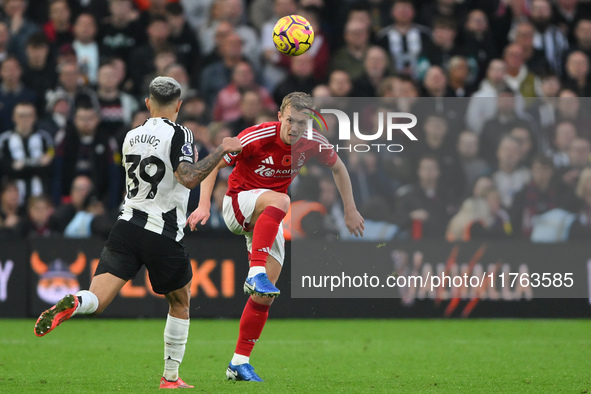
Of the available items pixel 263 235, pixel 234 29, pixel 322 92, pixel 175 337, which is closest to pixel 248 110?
pixel 322 92

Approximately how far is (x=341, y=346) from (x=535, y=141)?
15.7 feet

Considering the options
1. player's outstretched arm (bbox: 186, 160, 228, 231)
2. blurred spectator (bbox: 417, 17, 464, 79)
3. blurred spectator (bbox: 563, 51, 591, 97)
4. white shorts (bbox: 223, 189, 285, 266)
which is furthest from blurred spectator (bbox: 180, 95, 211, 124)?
player's outstretched arm (bbox: 186, 160, 228, 231)

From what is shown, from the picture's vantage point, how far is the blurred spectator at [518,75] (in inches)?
566

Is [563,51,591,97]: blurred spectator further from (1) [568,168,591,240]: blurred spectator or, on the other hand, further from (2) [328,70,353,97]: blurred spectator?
(2) [328,70,353,97]: blurred spectator

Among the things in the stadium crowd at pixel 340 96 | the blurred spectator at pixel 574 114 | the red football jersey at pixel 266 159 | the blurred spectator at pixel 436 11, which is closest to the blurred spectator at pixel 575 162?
the stadium crowd at pixel 340 96

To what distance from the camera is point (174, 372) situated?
265 inches

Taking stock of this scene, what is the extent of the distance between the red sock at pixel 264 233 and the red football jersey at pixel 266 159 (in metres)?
0.34

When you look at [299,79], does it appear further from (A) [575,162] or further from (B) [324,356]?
(B) [324,356]

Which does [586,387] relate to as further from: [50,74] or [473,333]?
[50,74]

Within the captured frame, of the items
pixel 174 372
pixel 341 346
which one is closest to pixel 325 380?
pixel 174 372

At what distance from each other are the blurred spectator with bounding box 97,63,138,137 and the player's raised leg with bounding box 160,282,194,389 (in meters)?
7.03

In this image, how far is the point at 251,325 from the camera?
297 inches

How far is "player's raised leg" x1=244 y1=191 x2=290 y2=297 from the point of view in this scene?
6.98 metres

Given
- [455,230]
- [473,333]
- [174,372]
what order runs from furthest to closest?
[455,230]
[473,333]
[174,372]
